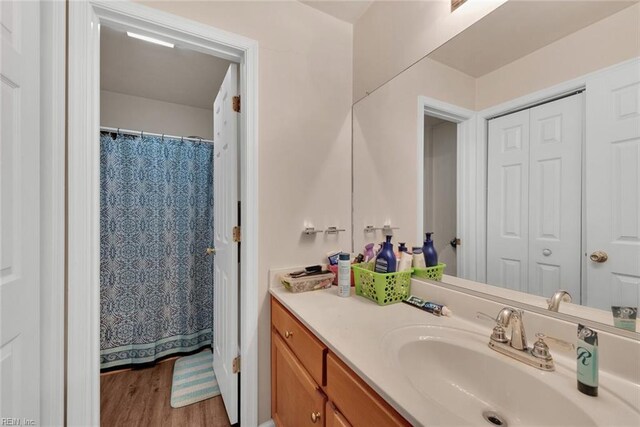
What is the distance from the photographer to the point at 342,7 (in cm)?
148

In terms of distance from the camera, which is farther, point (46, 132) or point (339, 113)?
point (339, 113)

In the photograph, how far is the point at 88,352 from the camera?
1017mm

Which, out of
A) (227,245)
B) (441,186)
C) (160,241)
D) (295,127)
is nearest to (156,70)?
(160,241)

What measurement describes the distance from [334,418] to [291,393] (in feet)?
1.21

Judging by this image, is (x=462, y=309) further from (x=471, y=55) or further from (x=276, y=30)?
(x=276, y=30)

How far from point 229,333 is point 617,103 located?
180 cm

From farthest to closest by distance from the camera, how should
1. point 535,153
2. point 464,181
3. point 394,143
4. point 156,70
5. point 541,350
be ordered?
point 156,70, point 394,143, point 464,181, point 535,153, point 541,350

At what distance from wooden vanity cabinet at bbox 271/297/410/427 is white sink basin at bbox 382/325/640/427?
11 centimetres

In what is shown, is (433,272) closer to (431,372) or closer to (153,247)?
(431,372)

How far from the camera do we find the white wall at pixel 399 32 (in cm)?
104

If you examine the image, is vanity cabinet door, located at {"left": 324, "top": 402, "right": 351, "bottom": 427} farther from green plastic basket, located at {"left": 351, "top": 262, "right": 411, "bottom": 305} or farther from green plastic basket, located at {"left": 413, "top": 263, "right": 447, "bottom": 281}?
green plastic basket, located at {"left": 413, "top": 263, "right": 447, "bottom": 281}

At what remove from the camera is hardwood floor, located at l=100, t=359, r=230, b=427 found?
4.83 ft

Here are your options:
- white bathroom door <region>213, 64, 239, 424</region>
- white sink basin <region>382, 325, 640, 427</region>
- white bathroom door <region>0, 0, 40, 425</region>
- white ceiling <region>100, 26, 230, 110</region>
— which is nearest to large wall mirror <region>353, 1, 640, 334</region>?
white sink basin <region>382, 325, 640, 427</region>

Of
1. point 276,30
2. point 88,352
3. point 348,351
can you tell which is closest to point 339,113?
point 276,30
